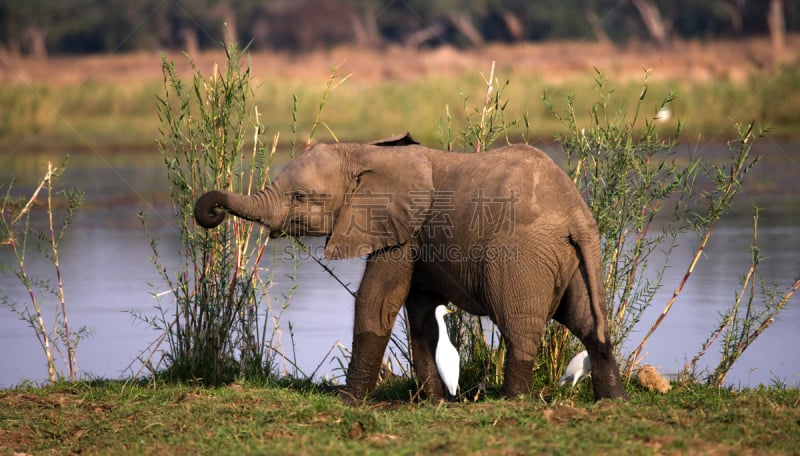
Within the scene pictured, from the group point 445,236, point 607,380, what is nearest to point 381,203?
point 445,236

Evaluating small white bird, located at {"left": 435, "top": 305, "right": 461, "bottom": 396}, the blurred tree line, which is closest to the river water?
small white bird, located at {"left": 435, "top": 305, "right": 461, "bottom": 396}

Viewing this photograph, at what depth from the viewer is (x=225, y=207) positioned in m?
6.93

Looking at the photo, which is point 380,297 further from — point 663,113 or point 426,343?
point 663,113

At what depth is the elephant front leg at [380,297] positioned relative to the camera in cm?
715

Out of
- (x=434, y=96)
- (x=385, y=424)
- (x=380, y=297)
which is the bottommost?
(x=385, y=424)

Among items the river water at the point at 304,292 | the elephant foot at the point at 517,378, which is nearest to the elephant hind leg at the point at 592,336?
the elephant foot at the point at 517,378

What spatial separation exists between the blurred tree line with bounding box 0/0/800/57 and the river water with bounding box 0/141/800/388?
1060 inches

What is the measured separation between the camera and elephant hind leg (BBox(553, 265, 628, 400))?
6.71m

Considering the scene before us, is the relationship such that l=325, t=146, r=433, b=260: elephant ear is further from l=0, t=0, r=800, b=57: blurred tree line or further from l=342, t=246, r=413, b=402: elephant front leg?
l=0, t=0, r=800, b=57: blurred tree line

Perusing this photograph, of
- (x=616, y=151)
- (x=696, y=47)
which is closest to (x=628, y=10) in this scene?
(x=696, y=47)

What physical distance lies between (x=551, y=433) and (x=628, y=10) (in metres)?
42.7

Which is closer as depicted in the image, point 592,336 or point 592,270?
point 592,270

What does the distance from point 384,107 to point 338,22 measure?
952 inches

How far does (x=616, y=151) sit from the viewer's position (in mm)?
7781
